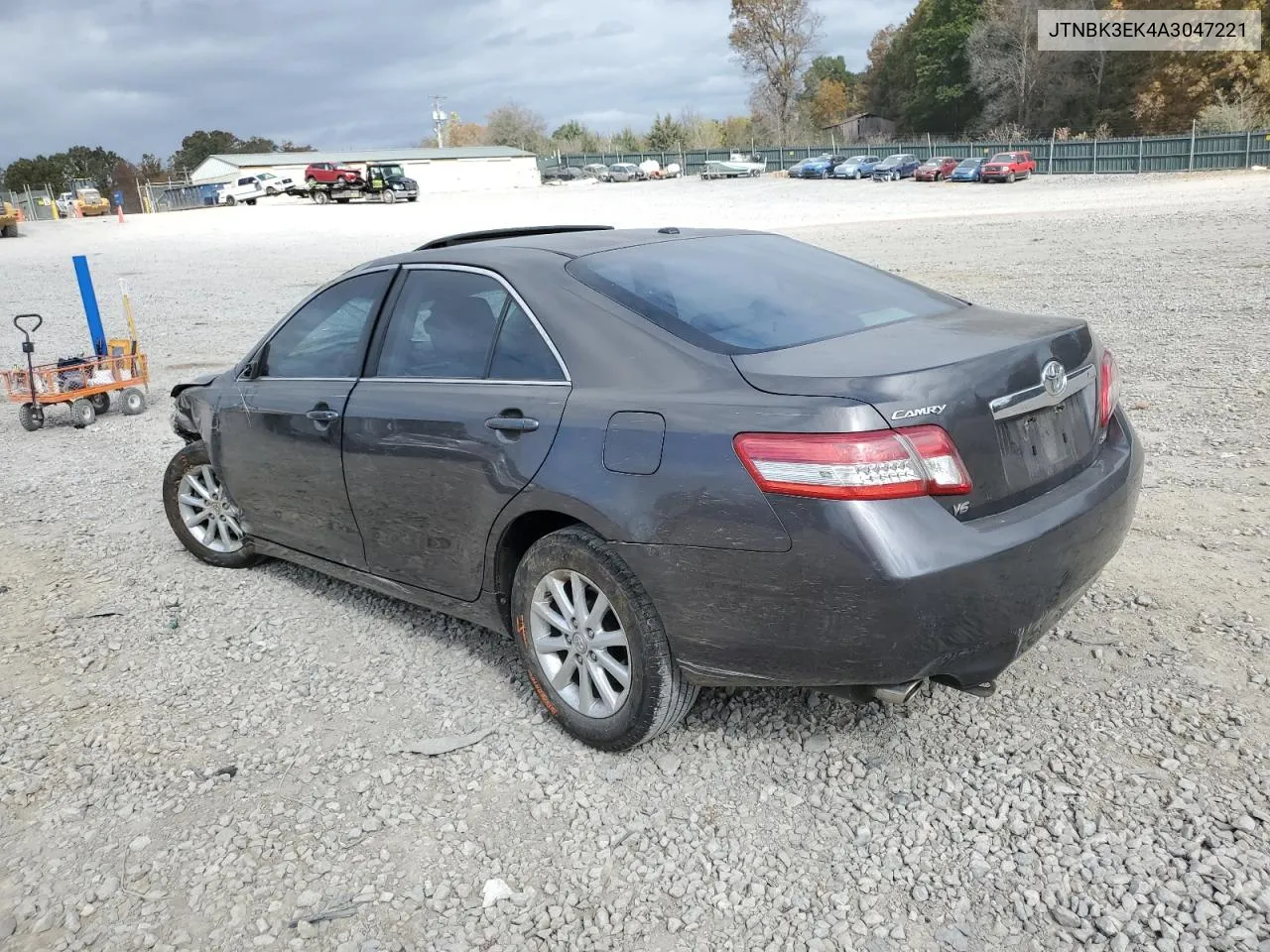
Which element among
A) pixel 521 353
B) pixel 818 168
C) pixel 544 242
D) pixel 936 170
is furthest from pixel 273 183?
pixel 521 353

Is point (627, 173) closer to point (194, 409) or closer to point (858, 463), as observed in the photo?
point (194, 409)

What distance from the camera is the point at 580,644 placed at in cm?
328

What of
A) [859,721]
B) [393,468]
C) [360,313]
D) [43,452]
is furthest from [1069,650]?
[43,452]

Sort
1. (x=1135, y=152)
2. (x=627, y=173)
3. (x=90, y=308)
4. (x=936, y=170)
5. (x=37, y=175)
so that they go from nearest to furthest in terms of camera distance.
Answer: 1. (x=90, y=308)
2. (x=1135, y=152)
3. (x=936, y=170)
4. (x=627, y=173)
5. (x=37, y=175)

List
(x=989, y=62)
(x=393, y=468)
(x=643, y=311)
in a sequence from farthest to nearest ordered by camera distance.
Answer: (x=989, y=62)
(x=393, y=468)
(x=643, y=311)

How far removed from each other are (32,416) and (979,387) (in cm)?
905

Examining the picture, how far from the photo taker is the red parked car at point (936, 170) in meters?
49.5

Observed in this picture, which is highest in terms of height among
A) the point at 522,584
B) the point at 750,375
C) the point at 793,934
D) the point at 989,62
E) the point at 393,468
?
the point at 989,62

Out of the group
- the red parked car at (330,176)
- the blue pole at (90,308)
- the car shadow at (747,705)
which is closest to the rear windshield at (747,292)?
the car shadow at (747,705)

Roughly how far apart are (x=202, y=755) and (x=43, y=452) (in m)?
5.98

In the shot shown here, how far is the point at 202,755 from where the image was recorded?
3.51 m

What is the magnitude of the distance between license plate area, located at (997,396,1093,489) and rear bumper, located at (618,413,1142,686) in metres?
0.09

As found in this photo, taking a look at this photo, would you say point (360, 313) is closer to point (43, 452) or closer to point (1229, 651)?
point (1229, 651)

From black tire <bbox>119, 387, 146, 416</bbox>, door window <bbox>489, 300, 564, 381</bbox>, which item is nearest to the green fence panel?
black tire <bbox>119, 387, 146, 416</bbox>
